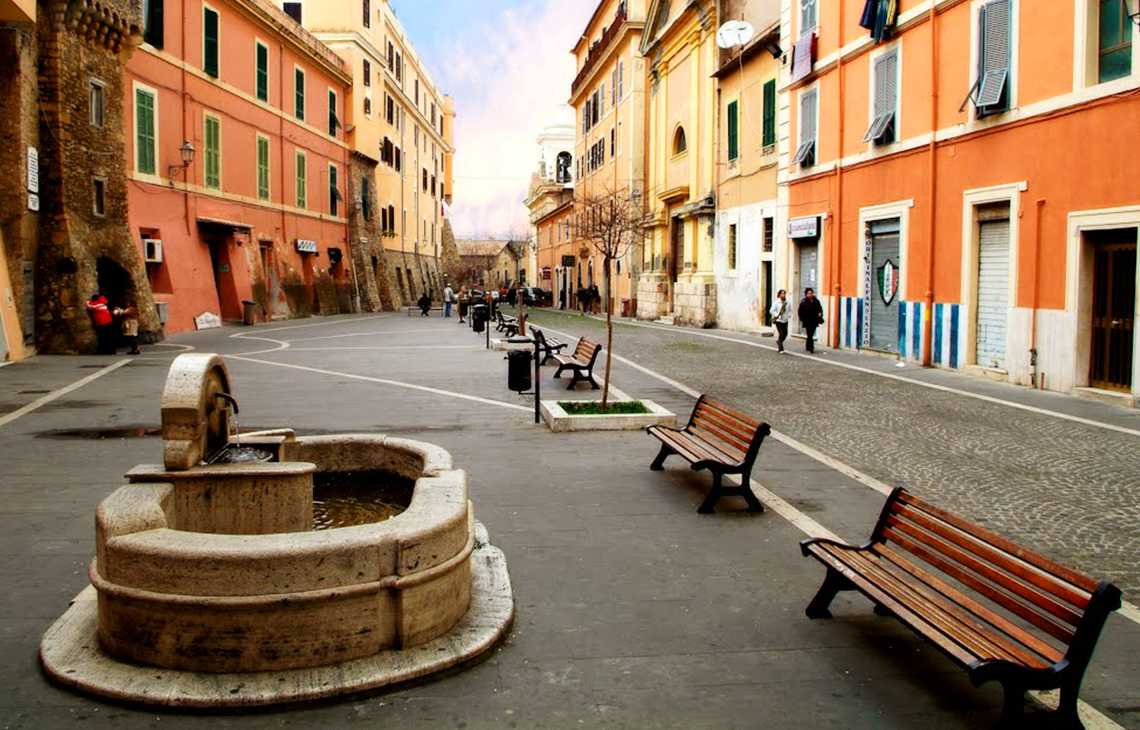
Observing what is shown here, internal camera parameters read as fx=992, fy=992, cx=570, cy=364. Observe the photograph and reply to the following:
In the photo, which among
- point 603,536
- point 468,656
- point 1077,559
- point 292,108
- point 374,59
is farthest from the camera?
point 374,59

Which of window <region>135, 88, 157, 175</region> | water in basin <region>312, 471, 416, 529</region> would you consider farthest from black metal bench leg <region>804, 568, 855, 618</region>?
window <region>135, 88, 157, 175</region>

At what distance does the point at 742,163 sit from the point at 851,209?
8570mm

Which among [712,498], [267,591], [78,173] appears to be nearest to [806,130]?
[78,173]

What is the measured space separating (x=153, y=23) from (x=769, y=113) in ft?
58.4

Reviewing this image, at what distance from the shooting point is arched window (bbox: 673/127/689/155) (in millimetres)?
39025

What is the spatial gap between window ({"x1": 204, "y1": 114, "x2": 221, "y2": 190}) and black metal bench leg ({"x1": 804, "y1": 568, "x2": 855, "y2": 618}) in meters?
30.2

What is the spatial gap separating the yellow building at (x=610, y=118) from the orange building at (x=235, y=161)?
13.2m

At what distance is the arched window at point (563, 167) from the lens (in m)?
84.5

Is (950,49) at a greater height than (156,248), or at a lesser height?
greater

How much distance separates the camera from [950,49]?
61.3ft

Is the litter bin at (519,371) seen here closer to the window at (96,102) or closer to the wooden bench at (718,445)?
the wooden bench at (718,445)

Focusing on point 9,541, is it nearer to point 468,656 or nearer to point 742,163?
point 468,656

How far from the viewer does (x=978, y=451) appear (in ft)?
33.4

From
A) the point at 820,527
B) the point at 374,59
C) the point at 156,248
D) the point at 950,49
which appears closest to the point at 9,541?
the point at 820,527
